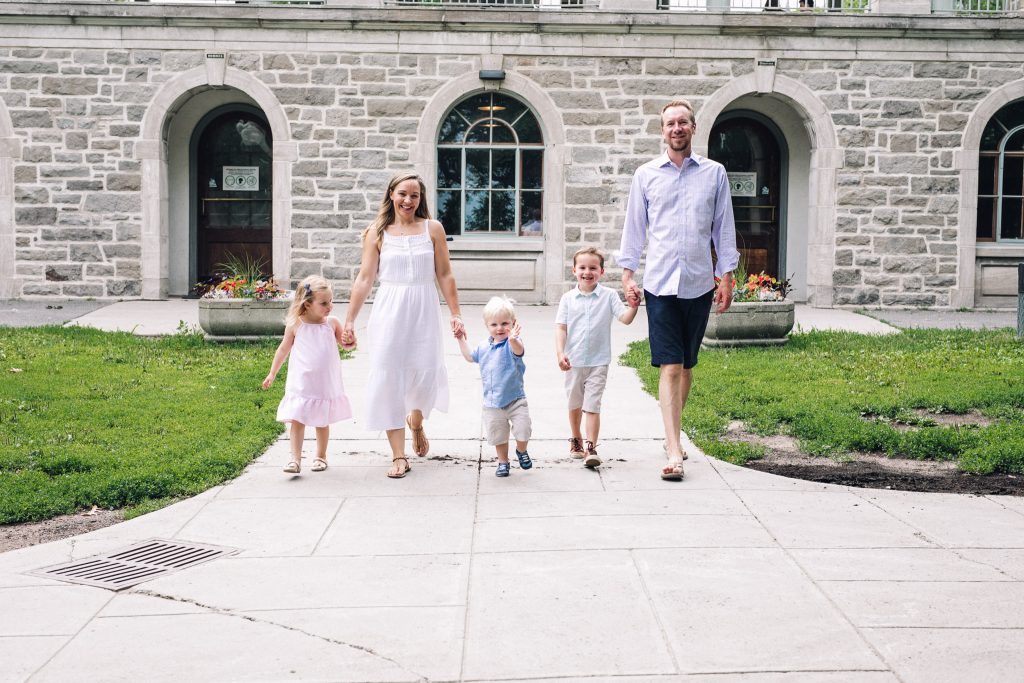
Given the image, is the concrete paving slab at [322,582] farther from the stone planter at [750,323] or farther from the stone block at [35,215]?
the stone block at [35,215]

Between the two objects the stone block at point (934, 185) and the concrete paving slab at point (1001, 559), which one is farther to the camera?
the stone block at point (934, 185)

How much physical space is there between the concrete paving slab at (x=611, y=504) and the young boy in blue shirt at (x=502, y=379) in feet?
1.71

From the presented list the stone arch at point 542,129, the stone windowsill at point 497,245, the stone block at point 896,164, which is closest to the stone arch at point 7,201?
the stone arch at point 542,129

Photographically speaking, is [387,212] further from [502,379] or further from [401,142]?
[401,142]

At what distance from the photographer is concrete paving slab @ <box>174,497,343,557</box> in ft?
16.6

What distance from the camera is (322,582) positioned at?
450cm

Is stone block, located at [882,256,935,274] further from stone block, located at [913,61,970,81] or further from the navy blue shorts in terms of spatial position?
the navy blue shorts

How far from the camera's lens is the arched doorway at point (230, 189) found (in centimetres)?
1753

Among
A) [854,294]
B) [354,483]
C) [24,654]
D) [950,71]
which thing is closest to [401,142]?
[854,294]

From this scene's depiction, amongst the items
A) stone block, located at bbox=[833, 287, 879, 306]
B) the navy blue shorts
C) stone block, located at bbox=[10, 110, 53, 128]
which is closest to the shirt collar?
the navy blue shorts

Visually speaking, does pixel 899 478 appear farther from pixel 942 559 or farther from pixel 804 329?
pixel 804 329

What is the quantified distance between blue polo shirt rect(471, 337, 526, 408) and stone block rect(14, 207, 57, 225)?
39.4ft

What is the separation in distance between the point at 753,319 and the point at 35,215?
34.9 ft

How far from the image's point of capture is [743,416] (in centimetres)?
817
